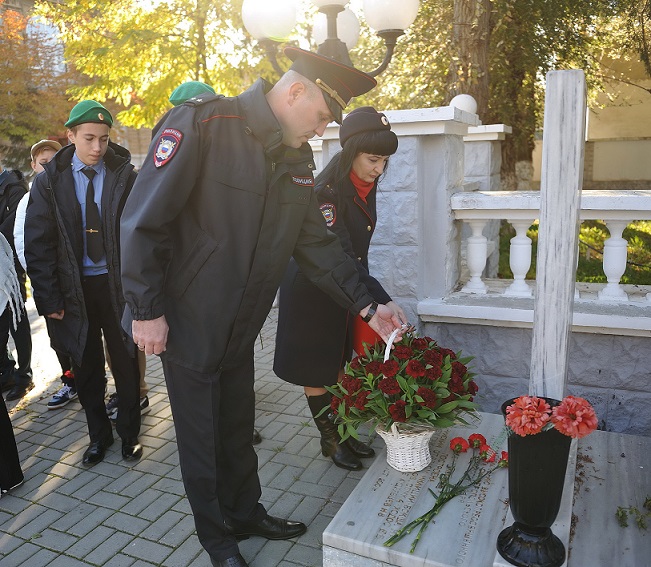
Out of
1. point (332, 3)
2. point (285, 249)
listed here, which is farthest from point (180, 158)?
point (332, 3)

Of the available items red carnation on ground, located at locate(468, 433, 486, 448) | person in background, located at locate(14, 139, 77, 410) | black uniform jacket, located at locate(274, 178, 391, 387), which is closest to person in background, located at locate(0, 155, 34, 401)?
person in background, located at locate(14, 139, 77, 410)

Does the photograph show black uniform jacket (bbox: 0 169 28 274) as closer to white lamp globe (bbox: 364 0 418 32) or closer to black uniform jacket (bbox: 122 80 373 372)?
black uniform jacket (bbox: 122 80 373 372)

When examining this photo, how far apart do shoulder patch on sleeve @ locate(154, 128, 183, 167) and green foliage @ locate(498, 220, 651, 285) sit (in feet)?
15.2

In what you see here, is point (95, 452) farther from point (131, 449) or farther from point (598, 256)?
point (598, 256)

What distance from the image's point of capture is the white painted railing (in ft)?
11.7

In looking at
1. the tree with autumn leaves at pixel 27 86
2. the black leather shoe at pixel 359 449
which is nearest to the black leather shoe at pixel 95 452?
the black leather shoe at pixel 359 449

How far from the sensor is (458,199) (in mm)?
3994

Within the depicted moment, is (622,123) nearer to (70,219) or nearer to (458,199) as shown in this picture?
(458,199)

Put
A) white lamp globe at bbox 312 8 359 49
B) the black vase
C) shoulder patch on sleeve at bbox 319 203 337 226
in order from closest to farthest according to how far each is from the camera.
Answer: the black vase < shoulder patch on sleeve at bbox 319 203 337 226 < white lamp globe at bbox 312 8 359 49

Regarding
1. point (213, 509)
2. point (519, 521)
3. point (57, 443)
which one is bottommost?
point (57, 443)

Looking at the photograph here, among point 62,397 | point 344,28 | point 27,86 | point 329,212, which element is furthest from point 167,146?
point 27,86

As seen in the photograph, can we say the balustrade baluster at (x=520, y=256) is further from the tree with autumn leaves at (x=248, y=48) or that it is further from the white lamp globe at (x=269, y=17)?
the tree with autumn leaves at (x=248, y=48)

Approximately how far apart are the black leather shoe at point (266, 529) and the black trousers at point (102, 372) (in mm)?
1257

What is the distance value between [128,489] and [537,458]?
2.46 m
